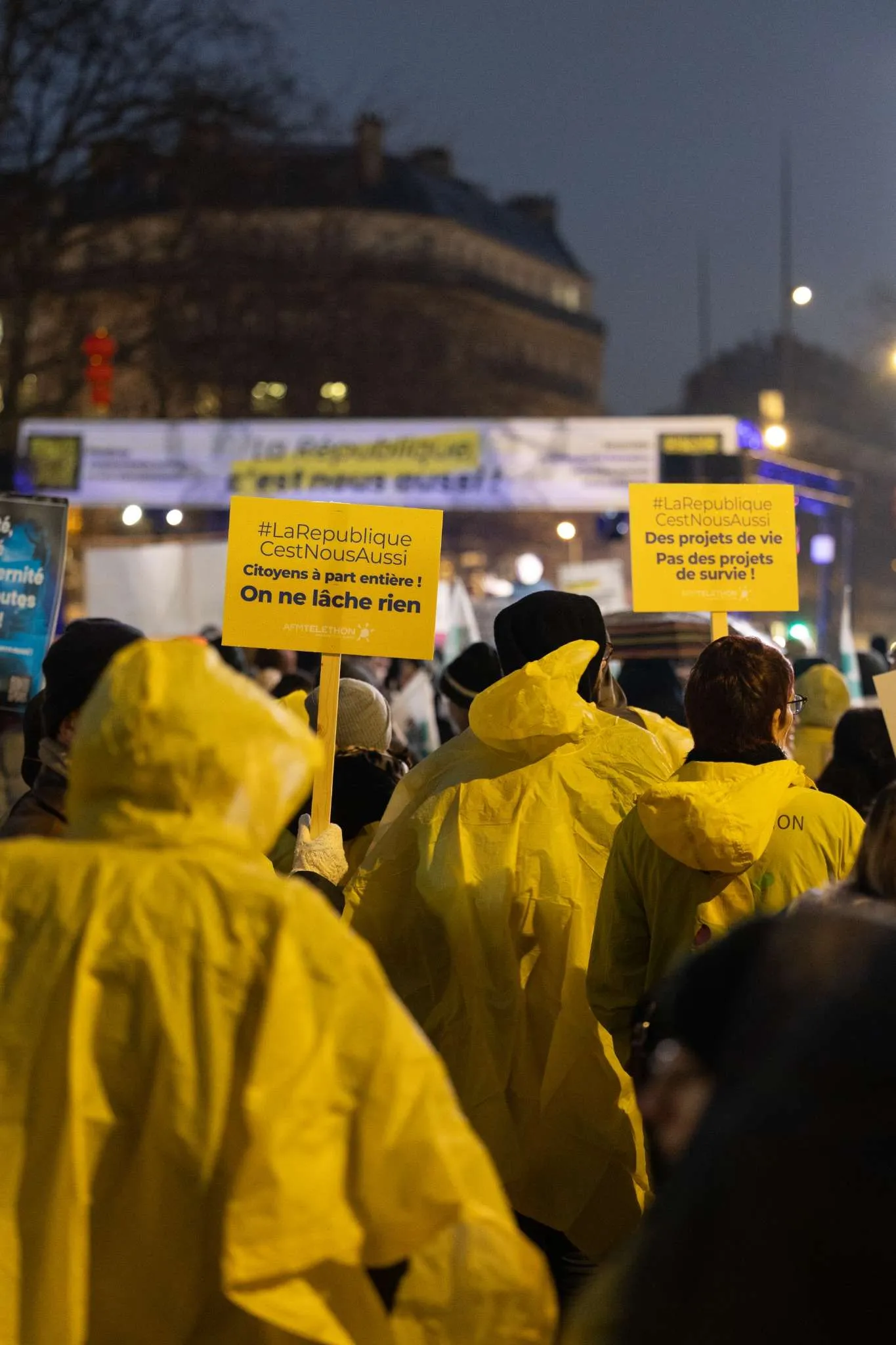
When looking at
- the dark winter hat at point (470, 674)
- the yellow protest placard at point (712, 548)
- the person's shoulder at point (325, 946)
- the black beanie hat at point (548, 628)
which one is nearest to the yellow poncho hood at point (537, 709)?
the black beanie hat at point (548, 628)

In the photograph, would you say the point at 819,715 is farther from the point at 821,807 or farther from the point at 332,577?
the point at 821,807

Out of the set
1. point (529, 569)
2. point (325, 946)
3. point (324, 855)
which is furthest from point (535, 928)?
point (529, 569)

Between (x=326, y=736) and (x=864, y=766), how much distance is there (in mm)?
1980

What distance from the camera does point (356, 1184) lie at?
7.61 ft

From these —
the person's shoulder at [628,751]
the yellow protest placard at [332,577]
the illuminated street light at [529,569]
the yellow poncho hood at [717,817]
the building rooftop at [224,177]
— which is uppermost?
the building rooftop at [224,177]

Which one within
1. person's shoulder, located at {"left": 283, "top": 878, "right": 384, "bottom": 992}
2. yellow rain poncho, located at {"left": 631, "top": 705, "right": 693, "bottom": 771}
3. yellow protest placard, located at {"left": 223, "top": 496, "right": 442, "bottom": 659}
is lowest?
person's shoulder, located at {"left": 283, "top": 878, "right": 384, "bottom": 992}

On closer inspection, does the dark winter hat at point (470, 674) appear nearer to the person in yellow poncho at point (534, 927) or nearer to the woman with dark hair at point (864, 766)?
the woman with dark hair at point (864, 766)

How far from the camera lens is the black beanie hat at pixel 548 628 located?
4828mm

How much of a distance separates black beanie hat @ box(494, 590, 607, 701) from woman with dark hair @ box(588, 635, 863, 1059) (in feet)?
2.67

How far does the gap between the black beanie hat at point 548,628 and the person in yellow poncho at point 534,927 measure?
12.2 inches

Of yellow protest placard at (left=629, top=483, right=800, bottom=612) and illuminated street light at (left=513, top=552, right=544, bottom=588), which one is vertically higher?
illuminated street light at (left=513, top=552, right=544, bottom=588)

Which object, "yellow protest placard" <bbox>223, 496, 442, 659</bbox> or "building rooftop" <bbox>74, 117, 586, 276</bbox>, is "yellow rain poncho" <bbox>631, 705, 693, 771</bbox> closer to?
"yellow protest placard" <bbox>223, 496, 442, 659</bbox>

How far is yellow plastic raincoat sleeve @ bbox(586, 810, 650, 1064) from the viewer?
405 cm

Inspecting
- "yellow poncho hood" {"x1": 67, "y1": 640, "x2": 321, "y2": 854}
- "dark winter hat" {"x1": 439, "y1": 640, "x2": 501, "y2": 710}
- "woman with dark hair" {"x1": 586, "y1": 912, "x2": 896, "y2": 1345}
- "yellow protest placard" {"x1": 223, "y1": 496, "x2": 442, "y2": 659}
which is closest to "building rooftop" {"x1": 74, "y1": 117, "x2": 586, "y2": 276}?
"dark winter hat" {"x1": 439, "y1": 640, "x2": 501, "y2": 710}
